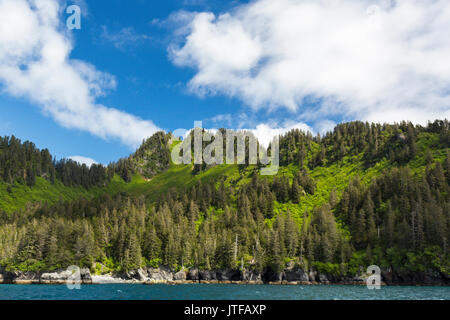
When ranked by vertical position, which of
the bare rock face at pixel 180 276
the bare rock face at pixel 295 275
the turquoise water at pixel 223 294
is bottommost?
the bare rock face at pixel 180 276

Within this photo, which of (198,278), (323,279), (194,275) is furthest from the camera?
(194,275)

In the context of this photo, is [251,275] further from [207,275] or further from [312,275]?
[312,275]

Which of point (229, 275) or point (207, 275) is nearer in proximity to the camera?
point (207, 275)

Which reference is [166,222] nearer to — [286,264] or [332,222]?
[286,264]

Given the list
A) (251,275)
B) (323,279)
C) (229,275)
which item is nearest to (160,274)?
(229,275)

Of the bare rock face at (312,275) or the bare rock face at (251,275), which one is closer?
the bare rock face at (312,275)

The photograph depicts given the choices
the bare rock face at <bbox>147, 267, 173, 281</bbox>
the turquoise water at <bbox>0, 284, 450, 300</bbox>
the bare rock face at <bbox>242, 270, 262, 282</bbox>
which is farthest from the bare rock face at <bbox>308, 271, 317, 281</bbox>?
the bare rock face at <bbox>147, 267, 173, 281</bbox>

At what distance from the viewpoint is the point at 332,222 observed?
148 meters

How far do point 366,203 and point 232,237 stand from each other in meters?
68.3

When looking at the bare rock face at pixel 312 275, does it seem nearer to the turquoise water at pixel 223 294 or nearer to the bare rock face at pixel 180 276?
the turquoise water at pixel 223 294

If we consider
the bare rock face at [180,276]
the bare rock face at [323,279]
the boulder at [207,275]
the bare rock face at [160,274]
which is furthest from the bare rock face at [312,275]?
the bare rock face at [160,274]

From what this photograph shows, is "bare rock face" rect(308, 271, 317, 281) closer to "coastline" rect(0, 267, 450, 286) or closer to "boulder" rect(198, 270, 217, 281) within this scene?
"coastline" rect(0, 267, 450, 286)

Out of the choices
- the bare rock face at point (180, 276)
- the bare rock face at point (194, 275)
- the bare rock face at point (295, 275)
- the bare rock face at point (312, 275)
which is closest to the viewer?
the bare rock face at point (295, 275)
